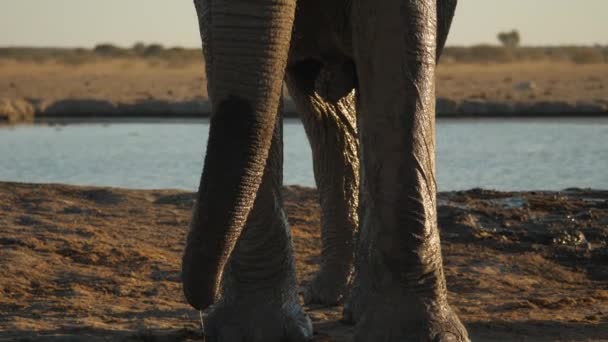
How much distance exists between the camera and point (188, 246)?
4254mm

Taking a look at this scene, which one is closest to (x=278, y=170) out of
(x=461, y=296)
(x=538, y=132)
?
(x=461, y=296)

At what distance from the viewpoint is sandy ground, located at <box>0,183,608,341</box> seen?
5.77 meters

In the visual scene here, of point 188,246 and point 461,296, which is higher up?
point 188,246

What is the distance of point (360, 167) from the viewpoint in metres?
5.15

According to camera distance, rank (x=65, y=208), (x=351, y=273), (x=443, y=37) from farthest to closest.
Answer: (x=65, y=208)
(x=351, y=273)
(x=443, y=37)

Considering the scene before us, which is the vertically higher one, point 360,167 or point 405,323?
point 360,167

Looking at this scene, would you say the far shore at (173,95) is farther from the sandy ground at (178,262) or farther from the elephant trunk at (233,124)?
the elephant trunk at (233,124)

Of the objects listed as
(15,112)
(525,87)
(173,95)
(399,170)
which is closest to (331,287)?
(399,170)

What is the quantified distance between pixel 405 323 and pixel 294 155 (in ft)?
33.7

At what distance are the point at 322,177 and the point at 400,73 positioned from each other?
5.19 feet

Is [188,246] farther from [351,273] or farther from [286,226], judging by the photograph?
[351,273]

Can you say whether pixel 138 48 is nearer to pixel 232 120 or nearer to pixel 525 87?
pixel 525 87

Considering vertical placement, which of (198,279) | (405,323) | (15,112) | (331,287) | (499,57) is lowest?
(15,112)

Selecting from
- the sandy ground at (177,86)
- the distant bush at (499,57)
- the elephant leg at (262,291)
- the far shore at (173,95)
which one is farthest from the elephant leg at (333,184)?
the distant bush at (499,57)
